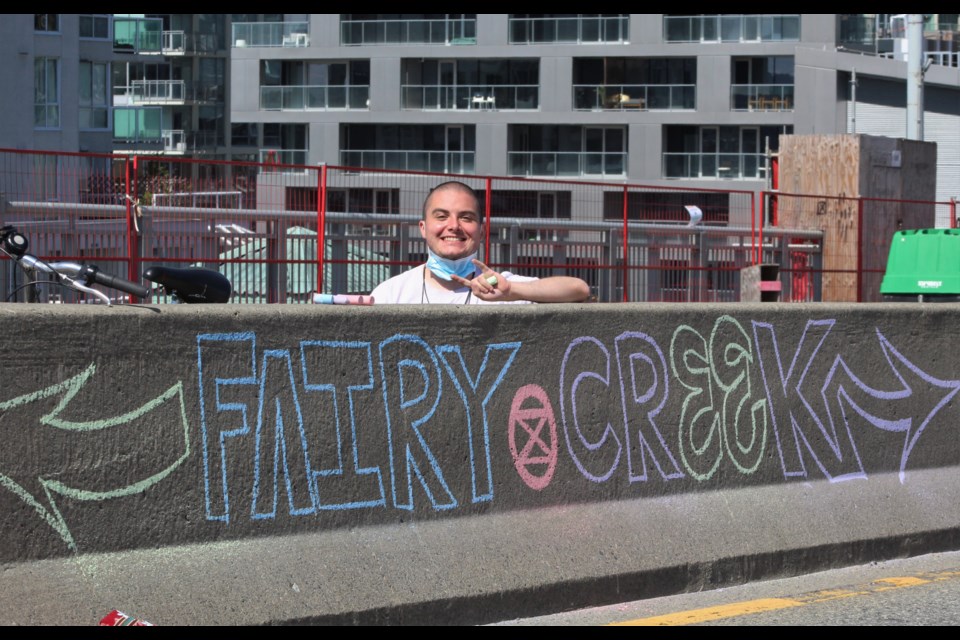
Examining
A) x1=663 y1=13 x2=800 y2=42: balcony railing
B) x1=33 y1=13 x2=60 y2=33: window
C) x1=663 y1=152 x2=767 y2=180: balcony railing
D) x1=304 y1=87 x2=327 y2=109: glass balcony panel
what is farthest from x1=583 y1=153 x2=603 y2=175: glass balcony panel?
x1=33 y1=13 x2=60 y2=33: window

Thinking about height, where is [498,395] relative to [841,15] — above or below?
below

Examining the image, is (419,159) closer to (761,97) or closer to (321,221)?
(761,97)

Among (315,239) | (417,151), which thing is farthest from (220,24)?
(315,239)

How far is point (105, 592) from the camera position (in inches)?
195

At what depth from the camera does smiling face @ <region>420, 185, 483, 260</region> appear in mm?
6660

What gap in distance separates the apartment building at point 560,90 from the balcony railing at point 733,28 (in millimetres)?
51

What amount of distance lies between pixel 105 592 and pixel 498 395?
1876 mm

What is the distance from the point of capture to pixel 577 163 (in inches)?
2147

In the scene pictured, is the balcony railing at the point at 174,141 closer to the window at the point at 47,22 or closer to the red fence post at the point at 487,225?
the window at the point at 47,22

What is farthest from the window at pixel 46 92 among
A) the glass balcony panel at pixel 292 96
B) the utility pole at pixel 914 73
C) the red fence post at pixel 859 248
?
the red fence post at pixel 859 248

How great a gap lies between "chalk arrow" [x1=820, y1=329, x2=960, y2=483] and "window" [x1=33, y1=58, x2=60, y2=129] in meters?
41.0

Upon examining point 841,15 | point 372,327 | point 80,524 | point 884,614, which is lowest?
point 884,614
